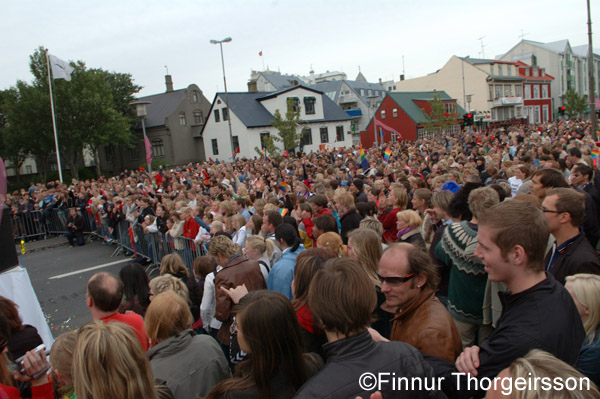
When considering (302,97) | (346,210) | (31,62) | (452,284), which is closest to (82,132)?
(31,62)

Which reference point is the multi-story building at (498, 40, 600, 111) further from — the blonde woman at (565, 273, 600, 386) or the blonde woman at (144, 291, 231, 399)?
the blonde woman at (144, 291, 231, 399)

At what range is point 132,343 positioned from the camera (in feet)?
7.01

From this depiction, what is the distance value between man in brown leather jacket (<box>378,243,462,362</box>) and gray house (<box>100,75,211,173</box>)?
1711 inches

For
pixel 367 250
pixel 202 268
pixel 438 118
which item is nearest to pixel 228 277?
pixel 202 268

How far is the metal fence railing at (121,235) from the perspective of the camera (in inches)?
354

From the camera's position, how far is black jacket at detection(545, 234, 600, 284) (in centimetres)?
301

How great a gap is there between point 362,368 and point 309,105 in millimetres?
45487

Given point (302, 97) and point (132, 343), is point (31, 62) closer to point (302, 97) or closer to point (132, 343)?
point (302, 97)

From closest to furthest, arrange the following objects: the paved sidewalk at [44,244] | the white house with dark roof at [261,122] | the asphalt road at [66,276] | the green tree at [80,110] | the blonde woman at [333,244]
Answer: the blonde woman at [333,244]
the asphalt road at [66,276]
the paved sidewalk at [44,244]
the green tree at [80,110]
the white house with dark roof at [261,122]

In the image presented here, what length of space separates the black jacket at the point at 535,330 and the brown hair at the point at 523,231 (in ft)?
0.46

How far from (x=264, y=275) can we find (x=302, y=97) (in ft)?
138

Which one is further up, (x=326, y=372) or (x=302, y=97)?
(x=302, y=97)

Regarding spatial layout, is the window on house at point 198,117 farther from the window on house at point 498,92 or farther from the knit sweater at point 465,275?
the knit sweater at point 465,275

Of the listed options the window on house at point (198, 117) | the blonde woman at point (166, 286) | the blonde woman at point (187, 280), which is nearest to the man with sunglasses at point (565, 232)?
the blonde woman at point (166, 286)
